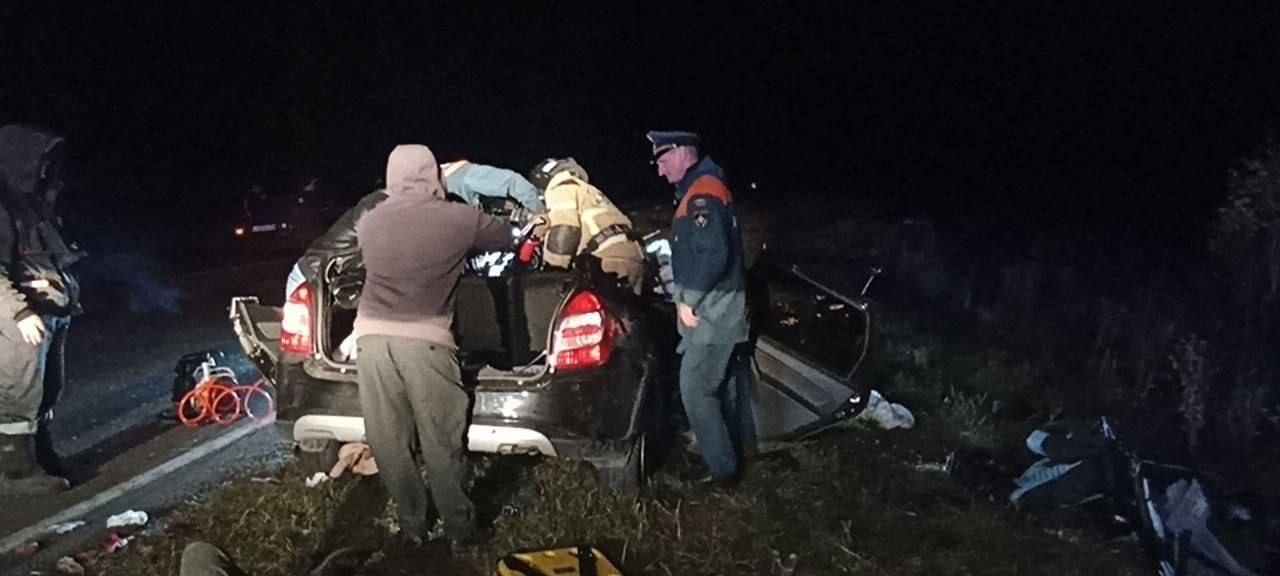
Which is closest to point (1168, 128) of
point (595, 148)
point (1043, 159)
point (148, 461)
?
point (1043, 159)

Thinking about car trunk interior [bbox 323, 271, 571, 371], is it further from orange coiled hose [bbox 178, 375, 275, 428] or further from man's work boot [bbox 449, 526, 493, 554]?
orange coiled hose [bbox 178, 375, 275, 428]

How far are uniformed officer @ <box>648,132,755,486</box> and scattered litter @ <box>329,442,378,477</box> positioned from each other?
1600mm

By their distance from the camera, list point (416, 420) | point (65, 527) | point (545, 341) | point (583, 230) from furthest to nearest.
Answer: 1. point (583, 230)
2. point (545, 341)
3. point (65, 527)
4. point (416, 420)

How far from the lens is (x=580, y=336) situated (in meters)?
5.14

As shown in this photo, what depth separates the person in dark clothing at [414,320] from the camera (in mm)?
4848

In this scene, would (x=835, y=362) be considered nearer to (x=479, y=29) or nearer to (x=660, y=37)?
(x=479, y=29)

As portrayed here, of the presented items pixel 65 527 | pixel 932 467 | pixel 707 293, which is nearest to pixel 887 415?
pixel 932 467

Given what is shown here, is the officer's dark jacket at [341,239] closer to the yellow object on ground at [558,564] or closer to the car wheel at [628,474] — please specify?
the car wheel at [628,474]

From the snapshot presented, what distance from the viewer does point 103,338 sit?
10109 millimetres

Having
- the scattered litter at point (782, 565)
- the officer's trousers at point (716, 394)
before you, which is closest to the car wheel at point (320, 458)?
the officer's trousers at point (716, 394)

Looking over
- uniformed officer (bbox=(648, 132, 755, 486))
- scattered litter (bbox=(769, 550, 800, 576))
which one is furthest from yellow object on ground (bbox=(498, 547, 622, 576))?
uniformed officer (bbox=(648, 132, 755, 486))

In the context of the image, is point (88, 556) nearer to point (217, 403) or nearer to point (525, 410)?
point (525, 410)

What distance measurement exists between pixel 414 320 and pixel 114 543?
1760mm

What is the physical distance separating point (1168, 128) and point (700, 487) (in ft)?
52.6
